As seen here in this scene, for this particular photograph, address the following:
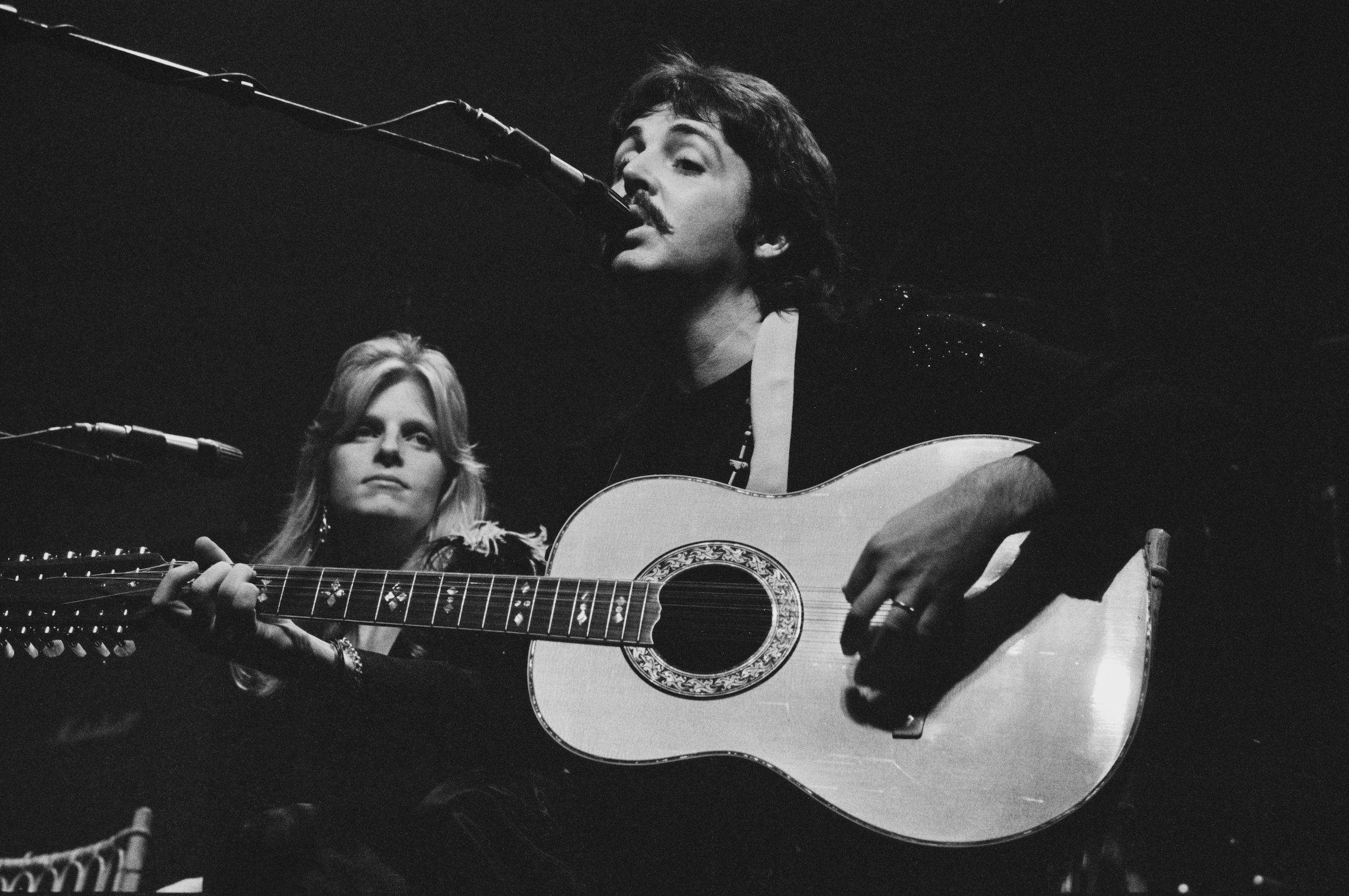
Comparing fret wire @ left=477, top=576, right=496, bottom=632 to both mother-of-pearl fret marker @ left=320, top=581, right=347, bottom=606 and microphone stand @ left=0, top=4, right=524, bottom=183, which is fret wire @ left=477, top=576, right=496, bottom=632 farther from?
microphone stand @ left=0, top=4, right=524, bottom=183

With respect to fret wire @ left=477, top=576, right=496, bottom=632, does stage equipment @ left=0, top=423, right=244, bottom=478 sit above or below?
above

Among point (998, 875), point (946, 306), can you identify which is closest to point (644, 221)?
point (946, 306)

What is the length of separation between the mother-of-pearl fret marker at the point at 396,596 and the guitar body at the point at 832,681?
1.05ft

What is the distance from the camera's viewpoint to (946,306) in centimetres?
210

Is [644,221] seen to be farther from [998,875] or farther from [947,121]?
[998,875]

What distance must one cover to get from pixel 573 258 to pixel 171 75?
1244 mm

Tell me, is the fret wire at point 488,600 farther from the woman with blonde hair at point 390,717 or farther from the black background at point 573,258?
the black background at point 573,258

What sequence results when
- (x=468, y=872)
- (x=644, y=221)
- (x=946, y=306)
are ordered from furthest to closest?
1. (x=644, y=221)
2. (x=946, y=306)
3. (x=468, y=872)

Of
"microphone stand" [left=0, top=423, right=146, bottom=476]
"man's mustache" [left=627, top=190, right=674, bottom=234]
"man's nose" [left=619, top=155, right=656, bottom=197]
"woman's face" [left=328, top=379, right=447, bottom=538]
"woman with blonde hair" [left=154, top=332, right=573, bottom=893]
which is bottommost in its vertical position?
"woman with blonde hair" [left=154, top=332, right=573, bottom=893]

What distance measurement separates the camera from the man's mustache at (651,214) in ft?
7.30

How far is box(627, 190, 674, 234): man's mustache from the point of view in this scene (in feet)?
7.30

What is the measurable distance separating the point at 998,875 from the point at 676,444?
1108mm

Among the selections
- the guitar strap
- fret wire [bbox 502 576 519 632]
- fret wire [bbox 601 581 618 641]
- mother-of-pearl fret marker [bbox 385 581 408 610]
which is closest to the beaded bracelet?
mother-of-pearl fret marker [bbox 385 581 408 610]

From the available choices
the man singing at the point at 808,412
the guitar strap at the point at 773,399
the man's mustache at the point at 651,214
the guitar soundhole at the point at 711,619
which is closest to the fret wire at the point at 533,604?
the guitar soundhole at the point at 711,619
